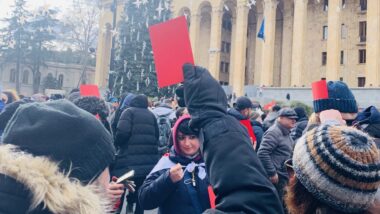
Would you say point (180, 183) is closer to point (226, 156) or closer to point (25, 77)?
point (226, 156)

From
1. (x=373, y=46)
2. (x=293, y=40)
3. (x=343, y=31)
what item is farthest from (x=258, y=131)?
(x=343, y=31)

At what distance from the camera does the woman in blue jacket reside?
356 centimetres

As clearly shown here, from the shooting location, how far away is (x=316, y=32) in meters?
42.2

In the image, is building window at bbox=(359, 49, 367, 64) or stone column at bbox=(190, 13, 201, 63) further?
stone column at bbox=(190, 13, 201, 63)

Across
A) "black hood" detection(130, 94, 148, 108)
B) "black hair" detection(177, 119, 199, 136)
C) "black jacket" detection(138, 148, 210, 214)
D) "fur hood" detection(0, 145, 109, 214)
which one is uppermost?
"black hood" detection(130, 94, 148, 108)

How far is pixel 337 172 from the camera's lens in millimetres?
1938

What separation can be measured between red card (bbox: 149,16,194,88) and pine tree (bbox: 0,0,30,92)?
58.0 meters

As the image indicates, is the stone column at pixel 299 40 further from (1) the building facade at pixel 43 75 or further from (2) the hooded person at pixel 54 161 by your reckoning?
(2) the hooded person at pixel 54 161

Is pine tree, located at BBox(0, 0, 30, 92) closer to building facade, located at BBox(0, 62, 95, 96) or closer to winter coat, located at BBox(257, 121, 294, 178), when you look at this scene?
building facade, located at BBox(0, 62, 95, 96)

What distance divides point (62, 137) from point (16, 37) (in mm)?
58690

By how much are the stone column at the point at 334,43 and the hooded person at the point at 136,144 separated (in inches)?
1261

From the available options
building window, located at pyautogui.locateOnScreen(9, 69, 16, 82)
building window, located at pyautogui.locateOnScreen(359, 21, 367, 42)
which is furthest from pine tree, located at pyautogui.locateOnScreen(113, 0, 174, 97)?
building window, located at pyautogui.locateOnScreen(9, 69, 16, 82)

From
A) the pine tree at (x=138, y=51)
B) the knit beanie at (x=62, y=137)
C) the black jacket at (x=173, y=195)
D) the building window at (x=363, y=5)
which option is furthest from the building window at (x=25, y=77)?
the knit beanie at (x=62, y=137)

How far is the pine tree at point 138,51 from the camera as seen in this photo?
21.5m
